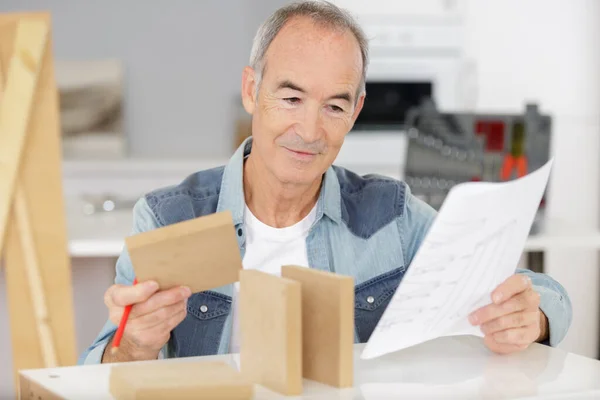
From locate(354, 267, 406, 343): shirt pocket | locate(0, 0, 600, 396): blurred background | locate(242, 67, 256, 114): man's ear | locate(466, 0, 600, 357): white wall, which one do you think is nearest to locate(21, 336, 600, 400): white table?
locate(354, 267, 406, 343): shirt pocket

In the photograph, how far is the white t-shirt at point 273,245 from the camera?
61.1 inches

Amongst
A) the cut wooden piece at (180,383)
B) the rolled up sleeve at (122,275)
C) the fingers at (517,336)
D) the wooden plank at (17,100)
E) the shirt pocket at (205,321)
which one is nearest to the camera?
the cut wooden piece at (180,383)

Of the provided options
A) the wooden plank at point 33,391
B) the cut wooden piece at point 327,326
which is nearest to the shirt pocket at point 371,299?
the cut wooden piece at point 327,326

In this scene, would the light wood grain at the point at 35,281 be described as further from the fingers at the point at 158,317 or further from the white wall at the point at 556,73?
the white wall at the point at 556,73

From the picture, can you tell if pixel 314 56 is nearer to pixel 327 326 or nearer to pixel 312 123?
pixel 312 123

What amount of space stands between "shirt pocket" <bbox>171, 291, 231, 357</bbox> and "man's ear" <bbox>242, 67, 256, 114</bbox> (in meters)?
0.33

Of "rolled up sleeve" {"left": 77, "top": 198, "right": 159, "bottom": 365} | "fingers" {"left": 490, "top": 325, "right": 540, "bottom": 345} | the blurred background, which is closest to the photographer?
"fingers" {"left": 490, "top": 325, "right": 540, "bottom": 345}

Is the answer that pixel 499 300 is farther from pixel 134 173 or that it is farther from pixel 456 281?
pixel 134 173

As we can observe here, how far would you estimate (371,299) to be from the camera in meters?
1.54

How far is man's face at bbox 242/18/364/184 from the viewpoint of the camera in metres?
1.42

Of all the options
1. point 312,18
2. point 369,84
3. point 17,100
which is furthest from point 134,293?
point 369,84

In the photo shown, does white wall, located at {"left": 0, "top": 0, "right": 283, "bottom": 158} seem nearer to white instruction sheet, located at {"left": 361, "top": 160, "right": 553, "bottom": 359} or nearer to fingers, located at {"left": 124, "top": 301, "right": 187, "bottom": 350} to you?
fingers, located at {"left": 124, "top": 301, "right": 187, "bottom": 350}

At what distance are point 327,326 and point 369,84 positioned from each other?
347cm

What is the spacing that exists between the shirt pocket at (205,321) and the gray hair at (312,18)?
0.37 metres
